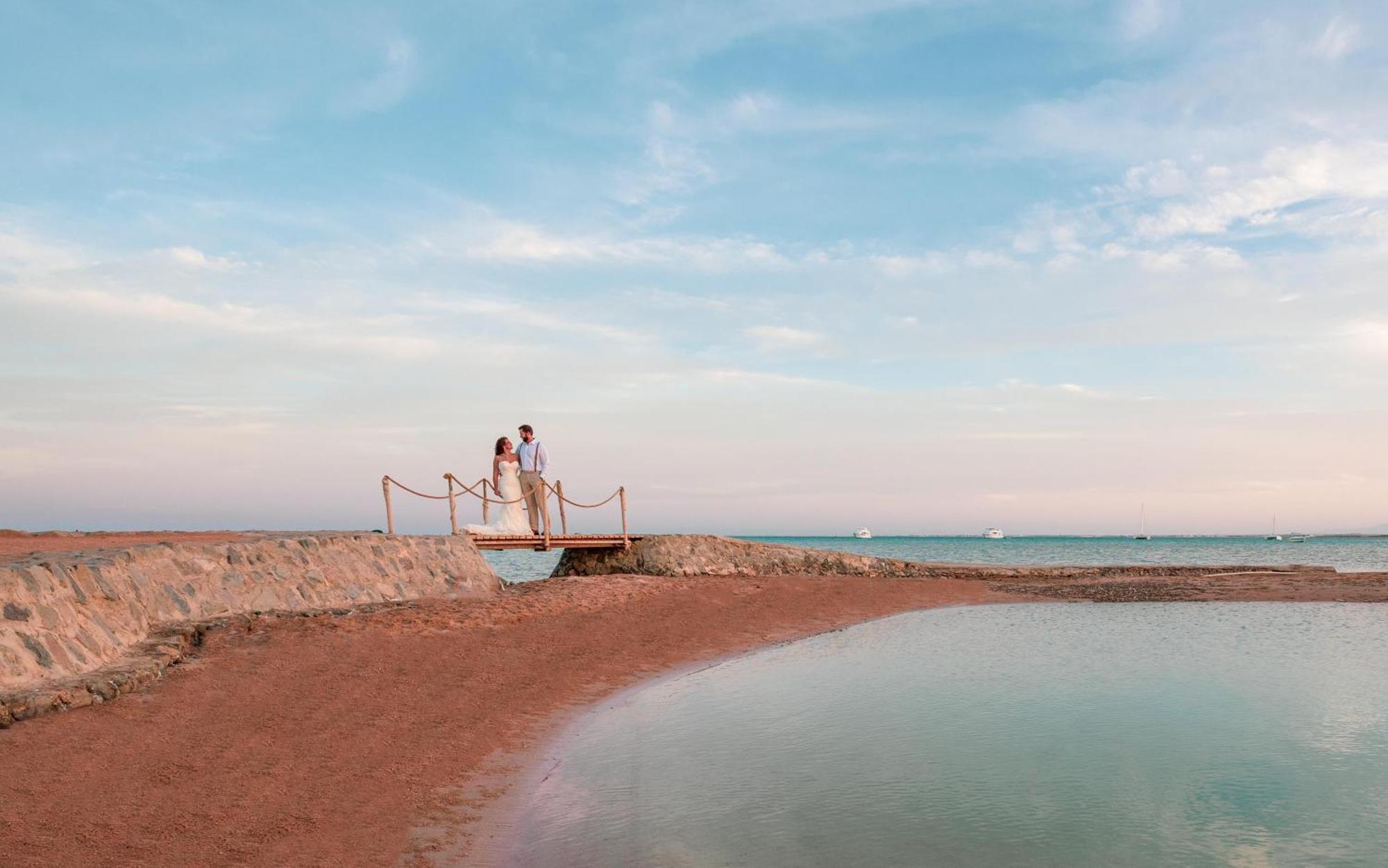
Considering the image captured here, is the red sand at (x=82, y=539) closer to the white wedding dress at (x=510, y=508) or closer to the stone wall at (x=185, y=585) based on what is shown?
the stone wall at (x=185, y=585)

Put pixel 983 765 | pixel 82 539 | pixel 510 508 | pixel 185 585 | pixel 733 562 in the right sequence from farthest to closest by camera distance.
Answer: pixel 733 562 → pixel 510 508 → pixel 82 539 → pixel 185 585 → pixel 983 765

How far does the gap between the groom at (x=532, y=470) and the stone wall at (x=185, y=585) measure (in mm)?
4457

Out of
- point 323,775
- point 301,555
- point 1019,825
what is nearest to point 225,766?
point 323,775

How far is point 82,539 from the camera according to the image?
1750cm

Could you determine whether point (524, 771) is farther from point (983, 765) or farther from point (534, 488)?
point (534, 488)

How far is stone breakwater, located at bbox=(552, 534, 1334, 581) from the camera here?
2581 centimetres

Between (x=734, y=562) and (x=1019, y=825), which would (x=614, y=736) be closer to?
(x=1019, y=825)

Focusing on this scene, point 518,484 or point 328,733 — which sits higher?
point 518,484

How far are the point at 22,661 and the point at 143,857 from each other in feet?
15.1

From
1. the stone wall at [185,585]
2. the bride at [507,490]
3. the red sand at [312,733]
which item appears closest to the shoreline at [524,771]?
the red sand at [312,733]

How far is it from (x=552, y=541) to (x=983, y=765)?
16.7m

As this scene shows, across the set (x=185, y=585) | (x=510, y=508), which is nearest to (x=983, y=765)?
(x=185, y=585)

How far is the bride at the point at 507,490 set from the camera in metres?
22.6

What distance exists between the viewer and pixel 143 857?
5781 mm
